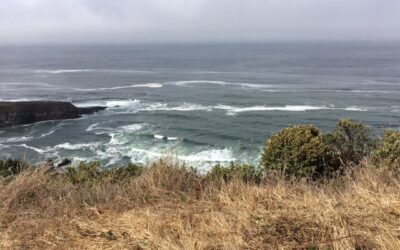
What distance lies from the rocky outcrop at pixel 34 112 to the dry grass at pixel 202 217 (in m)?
50.9

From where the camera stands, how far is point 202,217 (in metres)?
4.54

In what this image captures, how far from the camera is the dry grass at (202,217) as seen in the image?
153 inches

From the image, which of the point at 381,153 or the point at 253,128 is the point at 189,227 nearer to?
the point at 381,153

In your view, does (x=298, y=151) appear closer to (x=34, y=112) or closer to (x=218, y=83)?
(x=34, y=112)

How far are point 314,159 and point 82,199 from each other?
13971 millimetres

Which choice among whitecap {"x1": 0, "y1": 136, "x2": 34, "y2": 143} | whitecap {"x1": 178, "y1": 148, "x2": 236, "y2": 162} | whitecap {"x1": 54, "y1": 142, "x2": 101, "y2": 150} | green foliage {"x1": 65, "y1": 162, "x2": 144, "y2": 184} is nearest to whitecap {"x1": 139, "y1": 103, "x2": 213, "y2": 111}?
whitecap {"x1": 54, "y1": 142, "x2": 101, "y2": 150}

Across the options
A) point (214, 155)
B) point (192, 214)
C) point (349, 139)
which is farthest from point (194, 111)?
point (192, 214)

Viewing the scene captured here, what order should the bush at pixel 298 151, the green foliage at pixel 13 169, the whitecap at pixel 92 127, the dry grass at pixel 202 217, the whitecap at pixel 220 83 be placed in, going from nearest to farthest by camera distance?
the dry grass at pixel 202 217, the green foliage at pixel 13 169, the bush at pixel 298 151, the whitecap at pixel 92 127, the whitecap at pixel 220 83

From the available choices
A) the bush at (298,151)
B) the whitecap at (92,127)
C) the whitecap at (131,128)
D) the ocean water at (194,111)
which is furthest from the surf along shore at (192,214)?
the whitecap at (92,127)

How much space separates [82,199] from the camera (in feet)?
19.2

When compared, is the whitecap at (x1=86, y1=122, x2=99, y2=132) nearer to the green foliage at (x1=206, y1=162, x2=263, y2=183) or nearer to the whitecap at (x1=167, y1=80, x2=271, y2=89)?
the whitecap at (x1=167, y1=80, x2=271, y2=89)

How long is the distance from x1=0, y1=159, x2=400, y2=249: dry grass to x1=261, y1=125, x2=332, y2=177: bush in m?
12.0

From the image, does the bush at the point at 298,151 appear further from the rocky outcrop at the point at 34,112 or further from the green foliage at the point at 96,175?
the rocky outcrop at the point at 34,112

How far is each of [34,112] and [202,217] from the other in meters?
54.2
